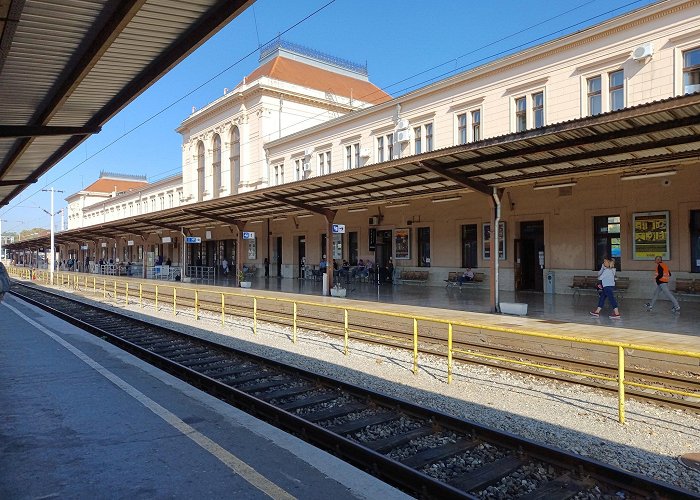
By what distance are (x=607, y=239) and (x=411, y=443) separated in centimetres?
1504

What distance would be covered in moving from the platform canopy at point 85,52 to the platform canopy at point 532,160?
7.22 m

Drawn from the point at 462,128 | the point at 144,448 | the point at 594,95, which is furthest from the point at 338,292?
the point at 144,448

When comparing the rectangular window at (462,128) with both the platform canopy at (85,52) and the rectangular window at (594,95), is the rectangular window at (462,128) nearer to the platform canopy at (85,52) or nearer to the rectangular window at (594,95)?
the rectangular window at (594,95)

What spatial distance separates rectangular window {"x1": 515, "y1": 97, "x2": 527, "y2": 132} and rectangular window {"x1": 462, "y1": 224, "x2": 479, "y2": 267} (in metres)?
4.69

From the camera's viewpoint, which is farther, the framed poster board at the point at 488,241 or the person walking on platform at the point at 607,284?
the framed poster board at the point at 488,241

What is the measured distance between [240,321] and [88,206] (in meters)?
77.2

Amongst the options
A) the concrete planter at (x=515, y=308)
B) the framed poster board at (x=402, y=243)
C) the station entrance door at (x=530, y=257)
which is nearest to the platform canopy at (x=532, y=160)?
the station entrance door at (x=530, y=257)

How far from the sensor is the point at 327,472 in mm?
4246

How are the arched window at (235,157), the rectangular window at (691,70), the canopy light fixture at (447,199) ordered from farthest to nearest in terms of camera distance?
1. the arched window at (235,157)
2. the canopy light fixture at (447,199)
3. the rectangular window at (691,70)

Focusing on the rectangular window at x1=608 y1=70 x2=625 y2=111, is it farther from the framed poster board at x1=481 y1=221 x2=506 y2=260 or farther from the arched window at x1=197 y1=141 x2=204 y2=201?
the arched window at x1=197 y1=141 x2=204 y2=201

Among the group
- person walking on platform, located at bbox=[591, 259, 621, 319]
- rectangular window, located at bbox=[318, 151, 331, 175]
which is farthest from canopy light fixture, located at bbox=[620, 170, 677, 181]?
rectangular window, located at bbox=[318, 151, 331, 175]

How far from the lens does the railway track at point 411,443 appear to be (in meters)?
4.66

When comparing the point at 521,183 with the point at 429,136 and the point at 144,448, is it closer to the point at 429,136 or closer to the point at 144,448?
the point at 144,448

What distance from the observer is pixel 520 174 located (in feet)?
45.2
